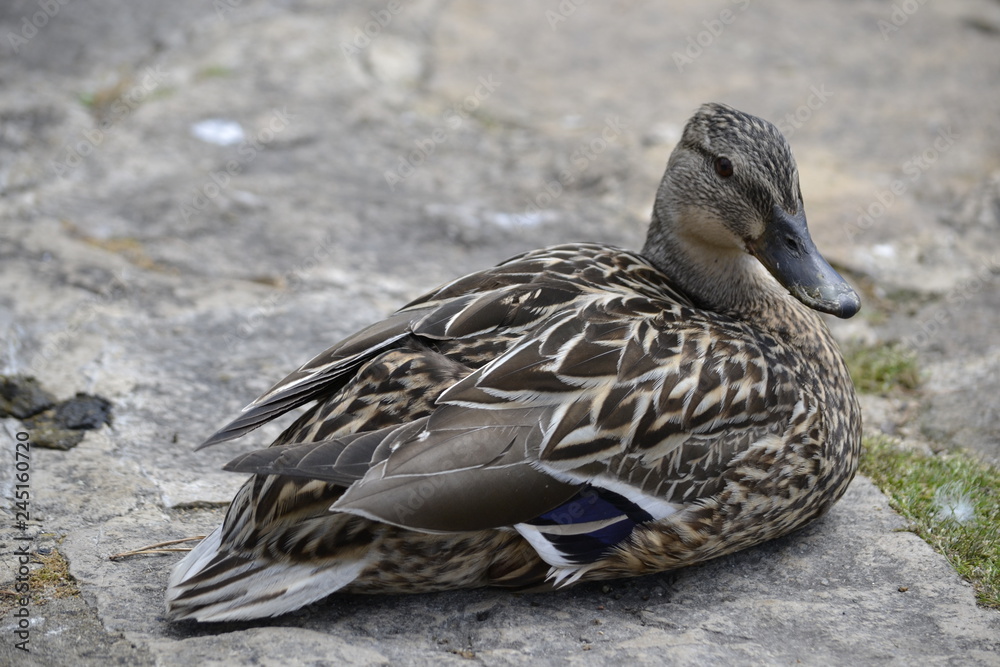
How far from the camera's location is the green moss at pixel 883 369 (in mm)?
4652

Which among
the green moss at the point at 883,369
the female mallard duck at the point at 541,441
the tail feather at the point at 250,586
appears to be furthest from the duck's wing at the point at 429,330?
the green moss at the point at 883,369

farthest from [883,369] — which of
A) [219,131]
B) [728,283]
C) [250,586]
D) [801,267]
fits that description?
[219,131]

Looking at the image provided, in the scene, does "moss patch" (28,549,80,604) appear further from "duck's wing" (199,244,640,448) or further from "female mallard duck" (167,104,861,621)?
"duck's wing" (199,244,640,448)

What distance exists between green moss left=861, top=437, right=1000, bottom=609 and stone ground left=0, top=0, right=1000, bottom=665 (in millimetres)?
87

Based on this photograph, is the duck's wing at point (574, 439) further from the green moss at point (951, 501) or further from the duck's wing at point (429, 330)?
the green moss at point (951, 501)

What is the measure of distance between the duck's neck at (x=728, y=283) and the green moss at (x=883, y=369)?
0.97m

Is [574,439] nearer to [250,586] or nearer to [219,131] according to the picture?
[250,586]

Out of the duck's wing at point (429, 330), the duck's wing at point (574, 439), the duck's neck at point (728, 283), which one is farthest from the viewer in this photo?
the duck's neck at point (728, 283)

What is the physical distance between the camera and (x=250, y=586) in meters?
2.87

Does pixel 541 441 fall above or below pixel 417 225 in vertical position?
above

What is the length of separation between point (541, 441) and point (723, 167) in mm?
1337

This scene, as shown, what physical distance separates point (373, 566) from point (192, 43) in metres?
5.61

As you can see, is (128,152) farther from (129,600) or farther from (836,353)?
(836,353)

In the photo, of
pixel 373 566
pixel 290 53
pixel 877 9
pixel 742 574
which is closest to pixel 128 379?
pixel 373 566
